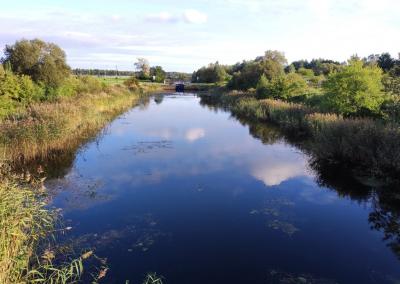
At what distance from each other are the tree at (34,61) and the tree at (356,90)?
58.9ft

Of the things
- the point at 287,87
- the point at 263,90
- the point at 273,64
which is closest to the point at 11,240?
the point at 287,87

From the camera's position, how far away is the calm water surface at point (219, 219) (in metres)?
6.85

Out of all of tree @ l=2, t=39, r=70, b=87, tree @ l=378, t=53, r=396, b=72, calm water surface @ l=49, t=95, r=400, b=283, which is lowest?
calm water surface @ l=49, t=95, r=400, b=283

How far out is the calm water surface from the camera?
6.85 meters

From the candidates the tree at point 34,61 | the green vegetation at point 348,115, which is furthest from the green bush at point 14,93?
the green vegetation at point 348,115

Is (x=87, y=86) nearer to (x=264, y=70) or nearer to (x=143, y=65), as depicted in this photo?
(x=264, y=70)

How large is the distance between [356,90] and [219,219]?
12.6 m

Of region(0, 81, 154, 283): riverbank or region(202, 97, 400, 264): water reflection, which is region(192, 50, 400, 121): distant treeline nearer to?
region(202, 97, 400, 264): water reflection

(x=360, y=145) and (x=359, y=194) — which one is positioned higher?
(x=360, y=145)

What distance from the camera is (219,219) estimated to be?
9.07 meters


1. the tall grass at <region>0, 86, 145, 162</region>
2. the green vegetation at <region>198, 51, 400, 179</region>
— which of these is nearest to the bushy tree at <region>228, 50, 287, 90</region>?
the green vegetation at <region>198, 51, 400, 179</region>

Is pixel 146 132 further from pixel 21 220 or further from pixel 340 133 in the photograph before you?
pixel 21 220

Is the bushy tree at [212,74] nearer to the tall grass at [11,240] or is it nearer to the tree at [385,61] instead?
the tree at [385,61]

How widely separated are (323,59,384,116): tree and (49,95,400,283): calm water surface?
452 cm
